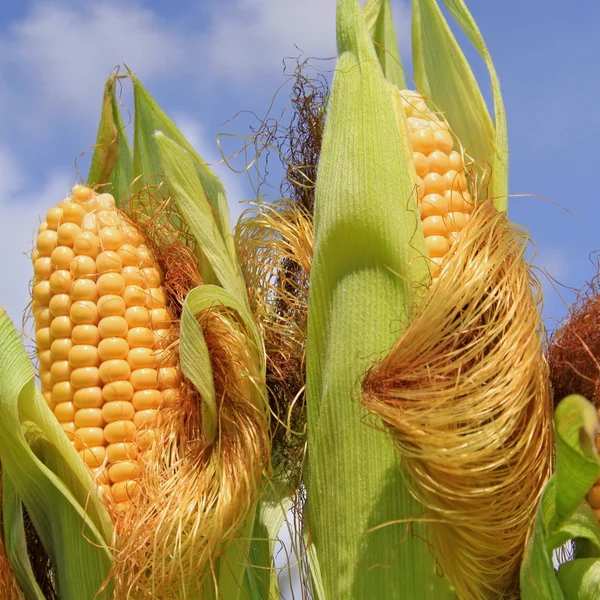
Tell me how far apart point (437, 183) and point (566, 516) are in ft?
2.73

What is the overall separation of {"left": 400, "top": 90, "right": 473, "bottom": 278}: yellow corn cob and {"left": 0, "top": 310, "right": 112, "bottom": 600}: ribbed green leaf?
0.94m

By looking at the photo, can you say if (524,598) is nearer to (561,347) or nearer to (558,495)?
(558,495)

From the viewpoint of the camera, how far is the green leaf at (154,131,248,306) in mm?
2291

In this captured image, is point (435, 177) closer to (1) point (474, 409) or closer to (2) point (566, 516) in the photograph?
(1) point (474, 409)

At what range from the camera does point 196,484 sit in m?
2.12

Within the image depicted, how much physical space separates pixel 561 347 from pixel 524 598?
0.58 metres

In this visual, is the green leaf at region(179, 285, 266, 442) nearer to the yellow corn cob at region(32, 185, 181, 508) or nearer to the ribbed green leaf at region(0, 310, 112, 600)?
the yellow corn cob at region(32, 185, 181, 508)

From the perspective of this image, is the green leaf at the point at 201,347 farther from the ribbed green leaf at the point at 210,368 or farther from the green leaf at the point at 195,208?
the green leaf at the point at 195,208

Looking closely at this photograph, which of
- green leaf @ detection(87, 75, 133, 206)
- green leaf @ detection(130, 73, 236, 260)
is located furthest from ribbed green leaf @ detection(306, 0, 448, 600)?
green leaf @ detection(87, 75, 133, 206)

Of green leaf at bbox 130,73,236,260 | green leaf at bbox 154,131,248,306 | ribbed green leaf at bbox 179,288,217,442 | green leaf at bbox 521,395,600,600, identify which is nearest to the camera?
green leaf at bbox 521,395,600,600

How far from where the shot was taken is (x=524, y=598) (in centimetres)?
195

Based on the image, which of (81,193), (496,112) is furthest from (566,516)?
(81,193)

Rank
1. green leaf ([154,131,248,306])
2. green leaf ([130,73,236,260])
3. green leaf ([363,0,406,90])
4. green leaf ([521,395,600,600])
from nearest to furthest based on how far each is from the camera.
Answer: green leaf ([521,395,600,600])
green leaf ([154,131,248,306])
green leaf ([130,73,236,260])
green leaf ([363,0,406,90])

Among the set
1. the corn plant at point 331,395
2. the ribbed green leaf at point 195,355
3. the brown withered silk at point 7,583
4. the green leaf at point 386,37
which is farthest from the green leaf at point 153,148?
the brown withered silk at point 7,583
